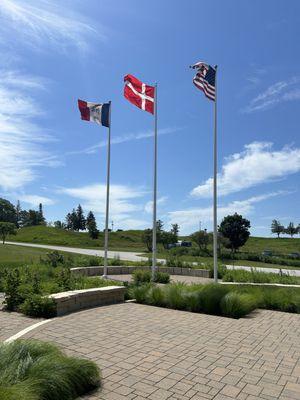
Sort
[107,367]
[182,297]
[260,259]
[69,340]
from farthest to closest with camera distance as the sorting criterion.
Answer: [260,259], [182,297], [69,340], [107,367]

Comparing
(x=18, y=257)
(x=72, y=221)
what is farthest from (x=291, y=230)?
(x=18, y=257)

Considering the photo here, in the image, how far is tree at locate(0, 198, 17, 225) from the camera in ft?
402

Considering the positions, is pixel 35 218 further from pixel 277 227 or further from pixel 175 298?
pixel 175 298

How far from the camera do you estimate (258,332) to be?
825 centimetres

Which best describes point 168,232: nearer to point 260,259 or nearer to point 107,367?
point 260,259

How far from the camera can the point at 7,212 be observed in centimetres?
12400

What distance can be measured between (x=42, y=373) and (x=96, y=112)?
16256 mm

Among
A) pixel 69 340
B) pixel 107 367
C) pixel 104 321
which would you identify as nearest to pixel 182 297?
pixel 104 321

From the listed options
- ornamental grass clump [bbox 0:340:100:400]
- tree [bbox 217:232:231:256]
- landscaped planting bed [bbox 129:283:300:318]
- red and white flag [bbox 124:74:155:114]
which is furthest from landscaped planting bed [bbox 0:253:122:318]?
tree [bbox 217:232:231:256]

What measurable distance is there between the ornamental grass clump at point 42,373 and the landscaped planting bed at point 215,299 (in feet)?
18.1

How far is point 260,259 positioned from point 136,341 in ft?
127

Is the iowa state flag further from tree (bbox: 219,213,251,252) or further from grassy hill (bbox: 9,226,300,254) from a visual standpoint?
grassy hill (bbox: 9,226,300,254)

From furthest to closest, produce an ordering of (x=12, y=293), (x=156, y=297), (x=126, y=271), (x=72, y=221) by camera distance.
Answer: (x=72, y=221) → (x=126, y=271) → (x=156, y=297) → (x=12, y=293)

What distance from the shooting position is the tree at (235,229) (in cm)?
5256
